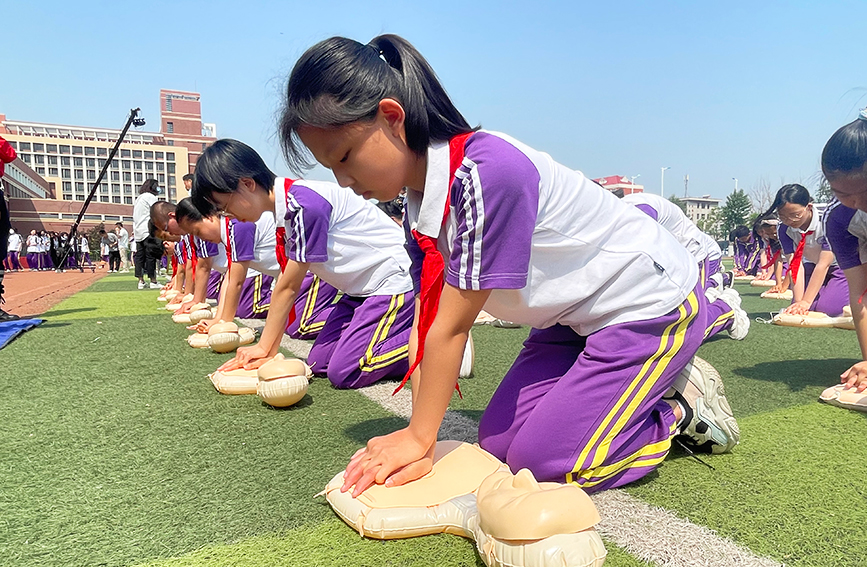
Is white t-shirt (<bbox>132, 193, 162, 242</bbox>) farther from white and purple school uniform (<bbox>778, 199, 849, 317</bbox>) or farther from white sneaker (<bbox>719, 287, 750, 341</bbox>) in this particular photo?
white and purple school uniform (<bbox>778, 199, 849, 317</bbox>)

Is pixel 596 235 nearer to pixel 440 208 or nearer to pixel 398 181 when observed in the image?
pixel 440 208

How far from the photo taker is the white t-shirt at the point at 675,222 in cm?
402

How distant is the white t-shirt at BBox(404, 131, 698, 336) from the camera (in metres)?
1.41

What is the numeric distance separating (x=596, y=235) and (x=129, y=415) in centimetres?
A: 201

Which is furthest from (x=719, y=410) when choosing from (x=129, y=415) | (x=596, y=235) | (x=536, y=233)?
(x=129, y=415)

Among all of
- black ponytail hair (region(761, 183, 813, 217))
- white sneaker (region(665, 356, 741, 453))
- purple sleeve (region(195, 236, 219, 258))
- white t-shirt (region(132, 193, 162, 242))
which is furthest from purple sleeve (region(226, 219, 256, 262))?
white t-shirt (region(132, 193, 162, 242))

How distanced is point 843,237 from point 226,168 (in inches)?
120

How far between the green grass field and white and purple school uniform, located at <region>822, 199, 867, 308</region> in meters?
0.64

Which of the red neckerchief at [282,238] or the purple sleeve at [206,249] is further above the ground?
the red neckerchief at [282,238]

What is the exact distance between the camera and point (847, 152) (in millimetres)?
2314

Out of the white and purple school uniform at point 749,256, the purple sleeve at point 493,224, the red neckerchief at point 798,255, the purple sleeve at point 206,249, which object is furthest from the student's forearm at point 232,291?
the white and purple school uniform at point 749,256

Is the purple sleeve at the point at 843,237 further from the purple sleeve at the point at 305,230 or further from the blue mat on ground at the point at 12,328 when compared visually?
the blue mat on ground at the point at 12,328

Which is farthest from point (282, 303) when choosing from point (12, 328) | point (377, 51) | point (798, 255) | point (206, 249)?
point (798, 255)

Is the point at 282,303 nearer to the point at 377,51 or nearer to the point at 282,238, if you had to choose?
the point at 282,238
